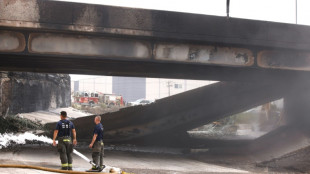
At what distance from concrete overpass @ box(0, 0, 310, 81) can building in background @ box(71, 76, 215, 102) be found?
7191cm

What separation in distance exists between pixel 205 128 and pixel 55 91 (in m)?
13.9

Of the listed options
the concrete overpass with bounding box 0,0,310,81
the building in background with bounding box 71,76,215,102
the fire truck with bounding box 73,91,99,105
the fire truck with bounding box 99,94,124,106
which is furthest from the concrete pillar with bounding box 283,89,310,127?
A: the building in background with bounding box 71,76,215,102

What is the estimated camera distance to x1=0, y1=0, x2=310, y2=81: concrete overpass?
10.4 metres

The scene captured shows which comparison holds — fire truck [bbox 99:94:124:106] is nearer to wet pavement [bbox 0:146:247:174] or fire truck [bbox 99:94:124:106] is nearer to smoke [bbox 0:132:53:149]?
smoke [bbox 0:132:53:149]

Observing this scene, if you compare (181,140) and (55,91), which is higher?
(55,91)

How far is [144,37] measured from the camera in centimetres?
1124

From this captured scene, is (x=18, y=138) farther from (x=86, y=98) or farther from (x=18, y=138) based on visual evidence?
(x=86, y=98)

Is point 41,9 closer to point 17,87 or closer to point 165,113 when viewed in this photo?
point 165,113

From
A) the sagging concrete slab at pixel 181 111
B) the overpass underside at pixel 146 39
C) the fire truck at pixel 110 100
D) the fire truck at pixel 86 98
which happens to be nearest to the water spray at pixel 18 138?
the sagging concrete slab at pixel 181 111

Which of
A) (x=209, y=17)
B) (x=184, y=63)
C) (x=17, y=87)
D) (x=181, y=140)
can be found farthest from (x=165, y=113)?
(x=17, y=87)

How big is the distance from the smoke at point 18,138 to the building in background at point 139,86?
231 feet

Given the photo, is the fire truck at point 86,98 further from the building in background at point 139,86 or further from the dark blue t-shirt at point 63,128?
the dark blue t-shirt at point 63,128

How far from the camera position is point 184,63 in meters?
11.9

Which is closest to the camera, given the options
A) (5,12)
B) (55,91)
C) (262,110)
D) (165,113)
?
(5,12)
